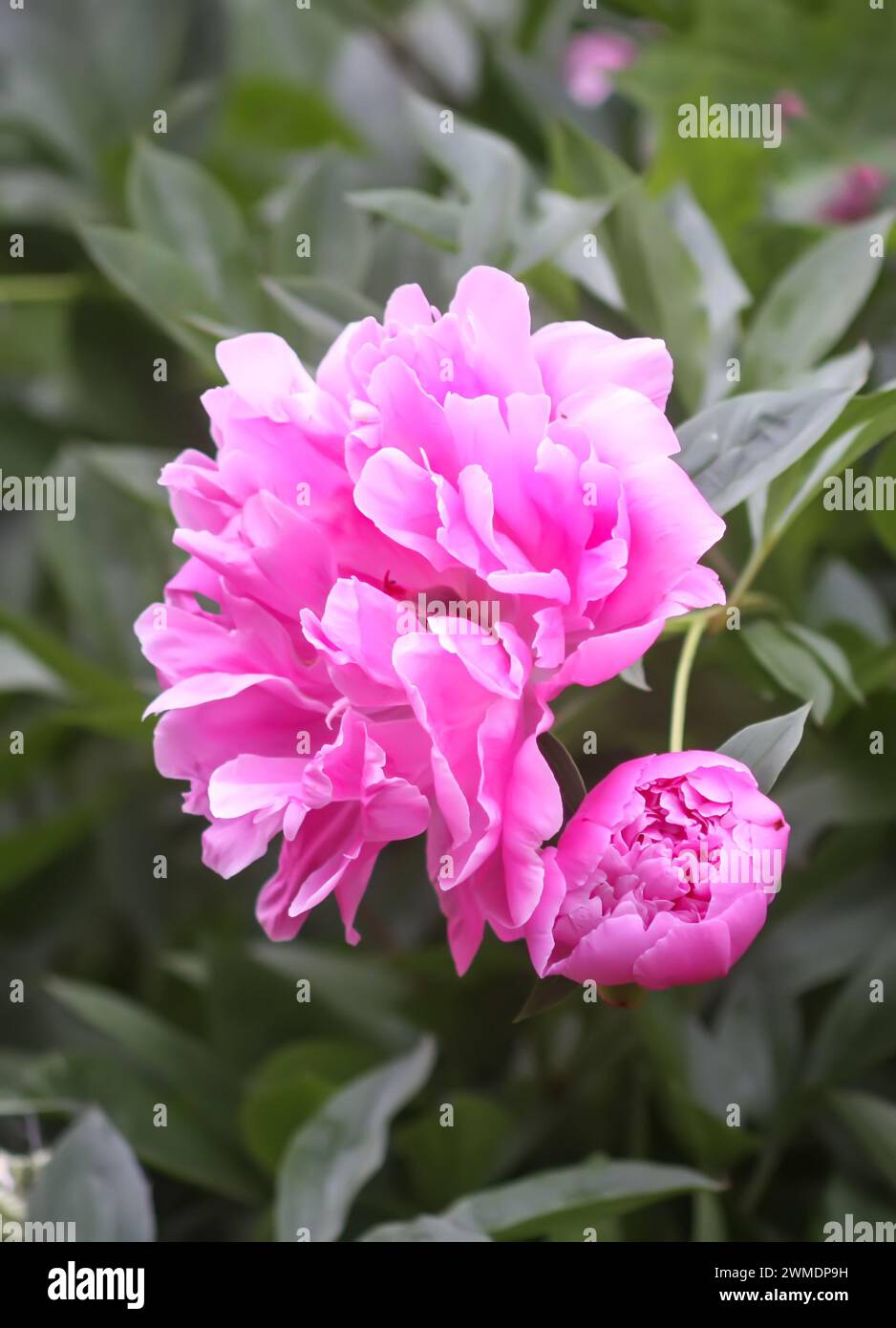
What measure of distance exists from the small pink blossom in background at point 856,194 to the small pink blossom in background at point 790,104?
0.03 m

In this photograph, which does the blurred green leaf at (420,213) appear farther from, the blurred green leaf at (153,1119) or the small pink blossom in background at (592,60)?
the blurred green leaf at (153,1119)

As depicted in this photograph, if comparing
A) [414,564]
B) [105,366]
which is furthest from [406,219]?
[105,366]

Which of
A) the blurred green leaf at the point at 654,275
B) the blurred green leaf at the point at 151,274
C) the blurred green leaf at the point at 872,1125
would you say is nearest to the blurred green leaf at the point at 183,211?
the blurred green leaf at the point at 151,274

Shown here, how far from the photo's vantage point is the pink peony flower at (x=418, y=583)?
0.29 metres

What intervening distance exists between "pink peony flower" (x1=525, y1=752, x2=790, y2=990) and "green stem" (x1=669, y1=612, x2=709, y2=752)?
0.12 feet

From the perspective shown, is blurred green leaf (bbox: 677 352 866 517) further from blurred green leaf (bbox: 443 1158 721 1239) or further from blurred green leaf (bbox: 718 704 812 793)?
blurred green leaf (bbox: 443 1158 721 1239)

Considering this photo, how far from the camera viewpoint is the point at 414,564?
1.05 ft

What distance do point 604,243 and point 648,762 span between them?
223 mm

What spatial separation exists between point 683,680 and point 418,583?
0.26ft

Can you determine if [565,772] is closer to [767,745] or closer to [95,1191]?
[767,745]

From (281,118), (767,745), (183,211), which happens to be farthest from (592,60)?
(767,745)

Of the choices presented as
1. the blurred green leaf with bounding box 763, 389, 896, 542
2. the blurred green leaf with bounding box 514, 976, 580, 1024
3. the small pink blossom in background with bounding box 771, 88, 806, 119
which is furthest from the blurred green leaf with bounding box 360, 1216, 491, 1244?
the small pink blossom in background with bounding box 771, 88, 806, 119

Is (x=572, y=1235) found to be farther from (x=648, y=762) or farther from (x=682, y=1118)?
(x=648, y=762)

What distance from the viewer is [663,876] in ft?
0.95
